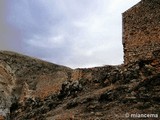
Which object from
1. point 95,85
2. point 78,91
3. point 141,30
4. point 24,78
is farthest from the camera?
point 24,78

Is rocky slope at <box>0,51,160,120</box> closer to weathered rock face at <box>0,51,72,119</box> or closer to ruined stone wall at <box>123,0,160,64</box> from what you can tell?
weathered rock face at <box>0,51,72,119</box>

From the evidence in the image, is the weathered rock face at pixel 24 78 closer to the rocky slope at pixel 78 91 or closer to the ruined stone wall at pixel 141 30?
the rocky slope at pixel 78 91

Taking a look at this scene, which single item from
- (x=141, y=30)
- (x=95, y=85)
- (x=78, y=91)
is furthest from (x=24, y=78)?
(x=95, y=85)

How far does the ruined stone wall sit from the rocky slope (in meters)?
3.52

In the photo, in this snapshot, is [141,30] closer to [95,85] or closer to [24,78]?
[95,85]

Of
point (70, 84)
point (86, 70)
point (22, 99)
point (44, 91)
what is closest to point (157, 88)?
point (70, 84)

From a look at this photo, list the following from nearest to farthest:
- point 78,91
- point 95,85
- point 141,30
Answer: point 95,85 → point 78,91 → point 141,30

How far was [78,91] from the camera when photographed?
44.1 ft

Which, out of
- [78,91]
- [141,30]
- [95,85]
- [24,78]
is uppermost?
[141,30]

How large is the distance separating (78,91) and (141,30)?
6512mm

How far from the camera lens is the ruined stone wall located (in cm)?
1792

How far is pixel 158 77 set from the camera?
1034cm

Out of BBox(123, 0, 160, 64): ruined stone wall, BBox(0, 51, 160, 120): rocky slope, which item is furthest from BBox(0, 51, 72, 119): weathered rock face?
BBox(123, 0, 160, 64): ruined stone wall

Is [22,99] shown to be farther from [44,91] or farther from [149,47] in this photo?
[149,47]
